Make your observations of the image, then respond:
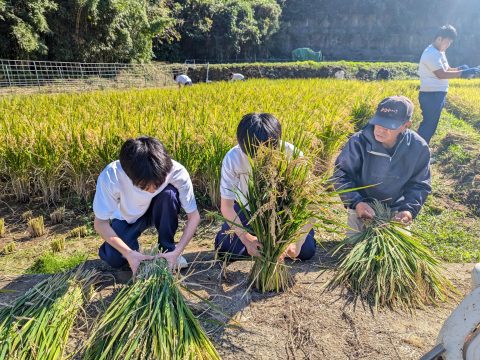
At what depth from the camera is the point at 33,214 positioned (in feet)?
11.0

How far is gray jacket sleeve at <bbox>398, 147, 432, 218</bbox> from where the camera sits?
2.33 m

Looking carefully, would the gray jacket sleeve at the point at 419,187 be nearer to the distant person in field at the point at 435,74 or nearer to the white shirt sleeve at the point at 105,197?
the white shirt sleeve at the point at 105,197

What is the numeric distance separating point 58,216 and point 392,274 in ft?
8.99

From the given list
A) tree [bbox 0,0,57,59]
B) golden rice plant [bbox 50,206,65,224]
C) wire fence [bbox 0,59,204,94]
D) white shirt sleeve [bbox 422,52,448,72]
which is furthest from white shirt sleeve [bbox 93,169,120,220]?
tree [bbox 0,0,57,59]

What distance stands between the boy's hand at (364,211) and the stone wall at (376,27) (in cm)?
4221

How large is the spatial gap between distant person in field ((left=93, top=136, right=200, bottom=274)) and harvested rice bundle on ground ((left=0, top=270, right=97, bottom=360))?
28 cm

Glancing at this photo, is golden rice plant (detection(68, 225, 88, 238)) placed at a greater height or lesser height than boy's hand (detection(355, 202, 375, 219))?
lesser

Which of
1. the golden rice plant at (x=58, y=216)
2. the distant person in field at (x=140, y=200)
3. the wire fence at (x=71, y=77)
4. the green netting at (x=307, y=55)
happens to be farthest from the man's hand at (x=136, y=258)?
the green netting at (x=307, y=55)

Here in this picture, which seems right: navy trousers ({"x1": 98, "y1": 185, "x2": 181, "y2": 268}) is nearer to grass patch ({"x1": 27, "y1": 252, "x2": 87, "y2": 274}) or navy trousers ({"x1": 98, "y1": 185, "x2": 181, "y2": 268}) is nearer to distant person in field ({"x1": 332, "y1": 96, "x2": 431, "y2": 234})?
grass patch ({"x1": 27, "y1": 252, "x2": 87, "y2": 274})

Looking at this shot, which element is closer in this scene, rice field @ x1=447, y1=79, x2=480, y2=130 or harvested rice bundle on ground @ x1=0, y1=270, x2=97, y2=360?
harvested rice bundle on ground @ x1=0, y1=270, x2=97, y2=360

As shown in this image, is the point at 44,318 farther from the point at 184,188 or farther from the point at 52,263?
the point at 52,263

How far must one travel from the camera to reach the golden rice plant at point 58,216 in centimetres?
318

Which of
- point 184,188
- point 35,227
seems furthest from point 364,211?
point 35,227

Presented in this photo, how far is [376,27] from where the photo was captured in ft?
140
